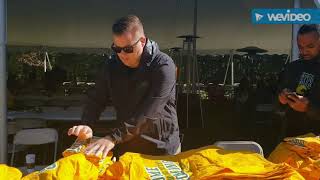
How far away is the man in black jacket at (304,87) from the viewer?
2.49 m

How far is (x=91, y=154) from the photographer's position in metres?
1.96

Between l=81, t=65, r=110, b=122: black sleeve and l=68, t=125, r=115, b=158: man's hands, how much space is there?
0.30 metres

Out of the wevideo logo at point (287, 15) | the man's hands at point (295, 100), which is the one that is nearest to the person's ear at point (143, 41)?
the man's hands at point (295, 100)

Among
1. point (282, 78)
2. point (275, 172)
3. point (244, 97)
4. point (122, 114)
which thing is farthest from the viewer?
point (244, 97)

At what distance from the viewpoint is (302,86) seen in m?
2.65

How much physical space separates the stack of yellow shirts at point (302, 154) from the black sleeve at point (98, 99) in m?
0.96

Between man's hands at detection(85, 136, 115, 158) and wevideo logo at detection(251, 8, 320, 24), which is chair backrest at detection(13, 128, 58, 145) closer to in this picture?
wevideo logo at detection(251, 8, 320, 24)

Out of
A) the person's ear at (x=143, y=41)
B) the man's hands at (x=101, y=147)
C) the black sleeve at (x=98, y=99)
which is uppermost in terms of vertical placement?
the person's ear at (x=143, y=41)

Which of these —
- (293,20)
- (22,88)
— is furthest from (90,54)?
(293,20)

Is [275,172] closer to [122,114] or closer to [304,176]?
[304,176]

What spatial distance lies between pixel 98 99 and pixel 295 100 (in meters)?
1.07

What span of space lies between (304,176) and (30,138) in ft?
9.51

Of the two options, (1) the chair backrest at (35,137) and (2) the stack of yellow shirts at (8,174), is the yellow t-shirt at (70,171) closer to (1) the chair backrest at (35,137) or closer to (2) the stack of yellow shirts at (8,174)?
(2) the stack of yellow shirts at (8,174)

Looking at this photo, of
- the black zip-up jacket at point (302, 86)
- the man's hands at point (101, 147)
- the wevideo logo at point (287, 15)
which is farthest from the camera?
the wevideo logo at point (287, 15)
